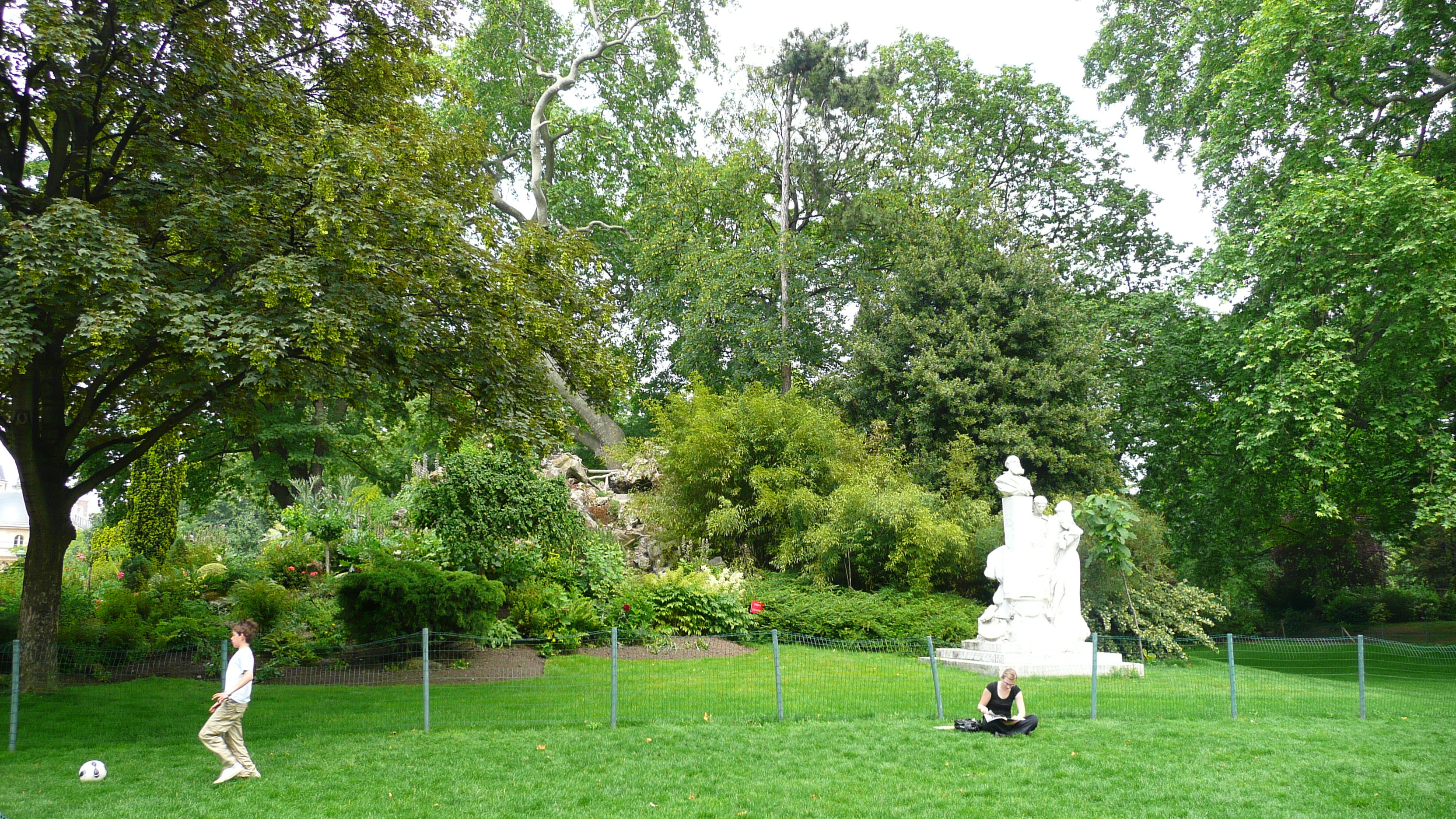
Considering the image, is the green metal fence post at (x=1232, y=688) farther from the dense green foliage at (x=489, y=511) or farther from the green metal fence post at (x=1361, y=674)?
the dense green foliage at (x=489, y=511)

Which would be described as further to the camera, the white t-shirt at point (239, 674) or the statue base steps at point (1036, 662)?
the statue base steps at point (1036, 662)

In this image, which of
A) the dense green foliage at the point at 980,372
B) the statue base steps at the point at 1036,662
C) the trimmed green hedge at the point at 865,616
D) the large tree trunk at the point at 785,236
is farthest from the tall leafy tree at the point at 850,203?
the statue base steps at the point at 1036,662

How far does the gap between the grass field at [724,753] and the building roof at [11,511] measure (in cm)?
7478

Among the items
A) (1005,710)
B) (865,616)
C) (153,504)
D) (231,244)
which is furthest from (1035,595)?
(153,504)

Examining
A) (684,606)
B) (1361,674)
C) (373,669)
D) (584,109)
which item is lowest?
(1361,674)

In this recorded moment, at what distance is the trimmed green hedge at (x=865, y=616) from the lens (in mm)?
15656

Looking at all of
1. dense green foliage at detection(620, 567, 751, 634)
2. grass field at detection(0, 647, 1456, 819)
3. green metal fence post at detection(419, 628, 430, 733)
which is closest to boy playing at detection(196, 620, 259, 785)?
grass field at detection(0, 647, 1456, 819)

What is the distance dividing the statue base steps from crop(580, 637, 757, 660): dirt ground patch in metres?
3.13

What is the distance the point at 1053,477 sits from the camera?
20.0 meters

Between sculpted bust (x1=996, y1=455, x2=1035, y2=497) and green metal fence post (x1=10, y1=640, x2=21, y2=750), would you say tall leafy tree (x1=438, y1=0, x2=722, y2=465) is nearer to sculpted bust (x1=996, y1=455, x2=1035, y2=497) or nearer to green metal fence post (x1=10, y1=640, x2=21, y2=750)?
sculpted bust (x1=996, y1=455, x2=1035, y2=497)

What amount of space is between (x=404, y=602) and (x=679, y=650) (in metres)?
4.56

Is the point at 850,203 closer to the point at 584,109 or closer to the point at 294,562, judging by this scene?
the point at 584,109

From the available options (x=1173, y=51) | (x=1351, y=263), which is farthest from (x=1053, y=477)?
(x=1173, y=51)

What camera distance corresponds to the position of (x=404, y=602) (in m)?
11.6
